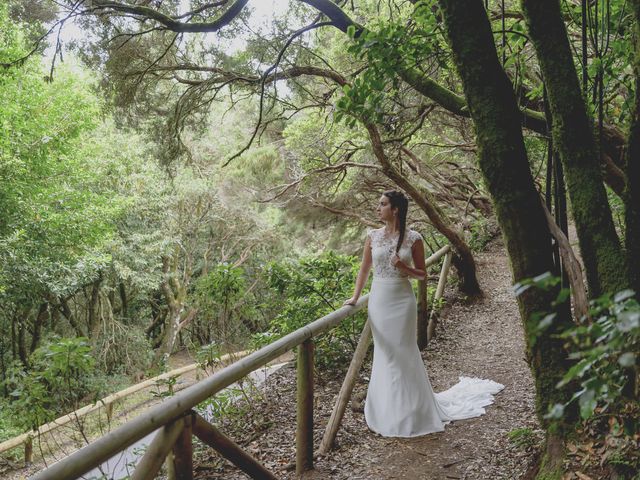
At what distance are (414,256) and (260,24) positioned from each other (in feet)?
13.7

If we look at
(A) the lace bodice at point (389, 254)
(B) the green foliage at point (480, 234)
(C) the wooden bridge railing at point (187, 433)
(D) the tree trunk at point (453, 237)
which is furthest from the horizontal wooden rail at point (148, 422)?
(B) the green foliage at point (480, 234)

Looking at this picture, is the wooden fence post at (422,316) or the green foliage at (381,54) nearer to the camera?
the green foliage at (381,54)

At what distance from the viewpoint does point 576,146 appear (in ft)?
8.79

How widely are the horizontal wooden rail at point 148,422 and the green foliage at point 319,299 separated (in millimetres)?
2618

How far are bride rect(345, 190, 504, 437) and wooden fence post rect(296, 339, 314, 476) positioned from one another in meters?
0.82

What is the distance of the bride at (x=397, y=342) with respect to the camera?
4051 millimetres

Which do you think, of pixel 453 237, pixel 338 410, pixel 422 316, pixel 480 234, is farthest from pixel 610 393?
pixel 480 234

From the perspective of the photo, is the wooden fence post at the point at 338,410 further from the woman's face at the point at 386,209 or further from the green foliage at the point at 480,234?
the green foliage at the point at 480,234

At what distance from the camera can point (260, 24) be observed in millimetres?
6664

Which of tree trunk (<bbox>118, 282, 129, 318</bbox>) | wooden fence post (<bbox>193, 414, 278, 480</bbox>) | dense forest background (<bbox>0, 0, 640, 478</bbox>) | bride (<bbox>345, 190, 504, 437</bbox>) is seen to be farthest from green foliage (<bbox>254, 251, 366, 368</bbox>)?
tree trunk (<bbox>118, 282, 129, 318</bbox>)

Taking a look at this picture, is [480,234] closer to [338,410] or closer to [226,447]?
[338,410]

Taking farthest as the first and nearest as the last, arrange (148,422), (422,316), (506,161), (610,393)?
(422,316), (506,161), (148,422), (610,393)

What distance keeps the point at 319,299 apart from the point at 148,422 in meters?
3.99

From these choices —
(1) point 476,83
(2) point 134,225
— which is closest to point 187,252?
(2) point 134,225
